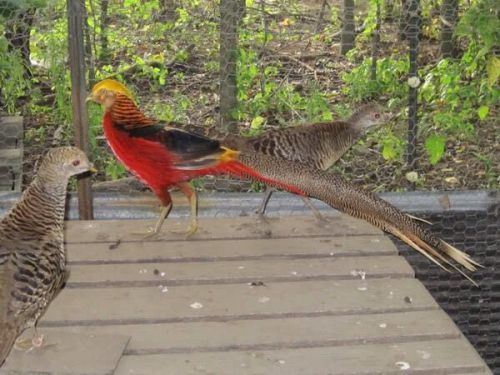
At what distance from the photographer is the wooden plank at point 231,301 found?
284 cm

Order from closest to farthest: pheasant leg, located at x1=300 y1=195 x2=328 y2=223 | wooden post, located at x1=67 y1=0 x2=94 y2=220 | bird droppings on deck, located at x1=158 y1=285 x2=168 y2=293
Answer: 1. bird droppings on deck, located at x1=158 y1=285 x2=168 y2=293
2. pheasant leg, located at x1=300 y1=195 x2=328 y2=223
3. wooden post, located at x1=67 y1=0 x2=94 y2=220

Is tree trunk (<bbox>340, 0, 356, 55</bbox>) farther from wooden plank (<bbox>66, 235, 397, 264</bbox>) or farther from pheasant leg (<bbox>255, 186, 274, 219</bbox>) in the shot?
wooden plank (<bbox>66, 235, 397, 264</bbox>)

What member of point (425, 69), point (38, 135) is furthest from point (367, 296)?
point (38, 135)

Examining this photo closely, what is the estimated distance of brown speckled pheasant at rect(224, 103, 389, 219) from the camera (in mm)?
3742

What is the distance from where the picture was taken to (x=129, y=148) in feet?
11.8

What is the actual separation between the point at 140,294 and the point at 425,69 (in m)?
2.65

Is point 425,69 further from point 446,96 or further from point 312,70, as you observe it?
Result: point 312,70

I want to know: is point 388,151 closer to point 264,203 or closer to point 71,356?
point 264,203

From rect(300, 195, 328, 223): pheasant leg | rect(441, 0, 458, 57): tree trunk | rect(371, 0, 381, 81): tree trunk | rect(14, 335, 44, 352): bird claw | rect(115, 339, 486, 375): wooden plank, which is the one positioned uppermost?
rect(441, 0, 458, 57): tree trunk

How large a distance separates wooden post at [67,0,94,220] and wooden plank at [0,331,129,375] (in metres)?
1.50

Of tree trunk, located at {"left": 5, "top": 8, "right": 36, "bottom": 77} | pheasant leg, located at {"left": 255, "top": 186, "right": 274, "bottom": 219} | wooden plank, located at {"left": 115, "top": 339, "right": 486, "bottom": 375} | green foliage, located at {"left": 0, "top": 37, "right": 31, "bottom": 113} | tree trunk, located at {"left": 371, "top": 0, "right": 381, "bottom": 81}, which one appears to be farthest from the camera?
tree trunk, located at {"left": 371, "top": 0, "right": 381, "bottom": 81}

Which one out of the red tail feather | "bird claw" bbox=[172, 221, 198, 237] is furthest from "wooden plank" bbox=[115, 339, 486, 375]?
"bird claw" bbox=[172, 221, 198, 237]

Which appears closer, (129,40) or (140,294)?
(140,294)

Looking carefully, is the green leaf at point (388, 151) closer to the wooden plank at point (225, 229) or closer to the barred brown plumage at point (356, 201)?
the wooden plank at point (225, 229)
